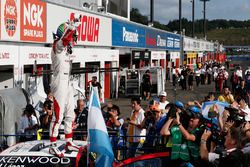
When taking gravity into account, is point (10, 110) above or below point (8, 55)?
below

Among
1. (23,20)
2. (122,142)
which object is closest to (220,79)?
(23,20)

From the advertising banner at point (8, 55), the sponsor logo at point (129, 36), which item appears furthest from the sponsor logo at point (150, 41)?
the advertising banner at point (8, 55)

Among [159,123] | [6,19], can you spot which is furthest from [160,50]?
[159,123]

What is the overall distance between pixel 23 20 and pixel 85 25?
5300 mm

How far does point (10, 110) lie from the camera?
10.9 metres

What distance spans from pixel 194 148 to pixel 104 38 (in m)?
15.5

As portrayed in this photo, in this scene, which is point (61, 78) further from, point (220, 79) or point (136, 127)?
point (220, 79)

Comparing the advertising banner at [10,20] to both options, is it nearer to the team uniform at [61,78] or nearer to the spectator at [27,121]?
the spectator at [27,121]

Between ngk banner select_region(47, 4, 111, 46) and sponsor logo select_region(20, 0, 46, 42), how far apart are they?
44 cm

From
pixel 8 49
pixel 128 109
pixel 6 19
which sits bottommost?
pixel 128 109

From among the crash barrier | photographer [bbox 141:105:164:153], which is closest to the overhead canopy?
the crash barrier

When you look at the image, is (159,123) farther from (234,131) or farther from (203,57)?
(203,57)

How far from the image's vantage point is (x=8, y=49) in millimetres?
12422

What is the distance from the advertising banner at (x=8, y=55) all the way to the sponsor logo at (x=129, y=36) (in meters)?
12.1
